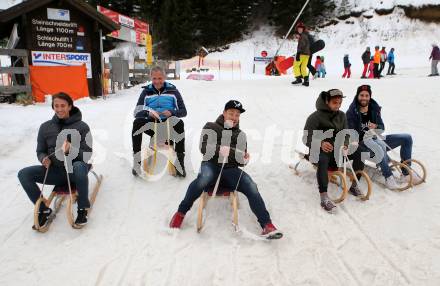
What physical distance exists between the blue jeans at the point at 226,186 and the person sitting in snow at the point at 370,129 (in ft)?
6.44

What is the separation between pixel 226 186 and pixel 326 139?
1.55 meters

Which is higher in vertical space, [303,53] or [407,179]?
[303,53]

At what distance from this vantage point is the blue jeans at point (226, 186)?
162 inches

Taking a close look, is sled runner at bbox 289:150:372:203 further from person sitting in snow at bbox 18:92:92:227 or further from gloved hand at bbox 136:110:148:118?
person sitting in snow at bbox 18:92:92:227

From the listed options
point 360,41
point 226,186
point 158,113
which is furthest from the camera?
point 360,41

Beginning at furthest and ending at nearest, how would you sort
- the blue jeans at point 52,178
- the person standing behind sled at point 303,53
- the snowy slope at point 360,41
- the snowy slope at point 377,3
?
the snowy slope at point 377,3, the snowy slope at point 360,41, the person standing behind sled at point 303,53, the blue jeans at point 52,178

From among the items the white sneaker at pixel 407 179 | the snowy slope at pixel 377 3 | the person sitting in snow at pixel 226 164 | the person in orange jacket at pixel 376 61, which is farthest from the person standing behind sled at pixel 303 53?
the snowy slope at pixel 377 3

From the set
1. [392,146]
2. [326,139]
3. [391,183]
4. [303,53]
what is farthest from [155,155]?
[303,53]

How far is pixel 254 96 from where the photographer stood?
11844 millimetres

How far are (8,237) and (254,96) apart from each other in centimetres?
890

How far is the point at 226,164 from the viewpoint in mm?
4469

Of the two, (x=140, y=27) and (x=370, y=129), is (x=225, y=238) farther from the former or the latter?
(x=140, y=27)

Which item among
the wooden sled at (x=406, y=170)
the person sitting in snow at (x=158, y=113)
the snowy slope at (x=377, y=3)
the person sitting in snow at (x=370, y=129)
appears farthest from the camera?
the snowy slope at (x=377, y=3)

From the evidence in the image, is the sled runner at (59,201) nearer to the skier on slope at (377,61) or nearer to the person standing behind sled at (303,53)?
the person standing behind sled at (303,53)
